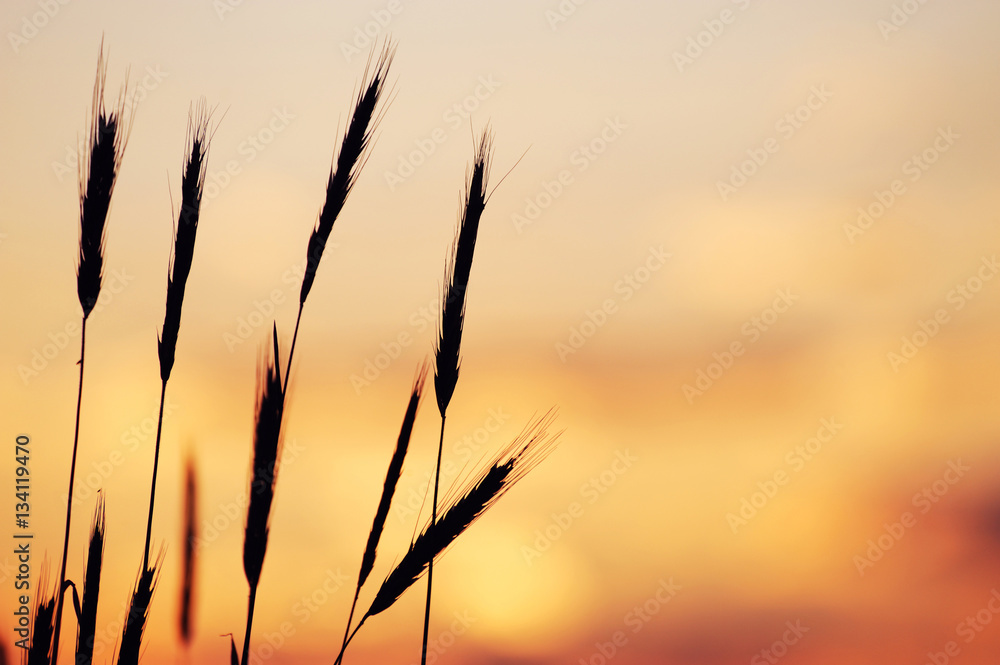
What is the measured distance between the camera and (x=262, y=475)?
1275 millimetres

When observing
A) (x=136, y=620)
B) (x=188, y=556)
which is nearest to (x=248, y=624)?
(x=136, y=620)

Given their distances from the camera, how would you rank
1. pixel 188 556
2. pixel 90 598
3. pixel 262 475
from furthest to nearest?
pixel 188 556 < pixel 90 598 < pixel 262 475

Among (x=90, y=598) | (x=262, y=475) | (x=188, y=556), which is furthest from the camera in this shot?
(x=188, y=556)

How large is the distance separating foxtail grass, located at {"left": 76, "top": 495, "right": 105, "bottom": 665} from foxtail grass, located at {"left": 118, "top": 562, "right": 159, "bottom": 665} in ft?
0.35

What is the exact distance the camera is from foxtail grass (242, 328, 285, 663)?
1.27 meters

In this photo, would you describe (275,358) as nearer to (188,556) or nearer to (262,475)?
(262,475)

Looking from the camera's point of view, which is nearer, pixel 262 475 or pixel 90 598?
pixel 262 475

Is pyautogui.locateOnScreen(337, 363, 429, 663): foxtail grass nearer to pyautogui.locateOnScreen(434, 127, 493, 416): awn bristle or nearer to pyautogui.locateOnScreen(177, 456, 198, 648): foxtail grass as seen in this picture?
pyautogui.locateOnScreen(434, 127, 493, 416): awn bristle

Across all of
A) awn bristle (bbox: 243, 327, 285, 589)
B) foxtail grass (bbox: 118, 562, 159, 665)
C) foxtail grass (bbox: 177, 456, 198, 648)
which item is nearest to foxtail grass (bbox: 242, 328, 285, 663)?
awn bristle (bbox: 243, 327, 285, 589)

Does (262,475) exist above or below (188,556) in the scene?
below

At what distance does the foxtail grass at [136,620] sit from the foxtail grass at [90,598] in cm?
11

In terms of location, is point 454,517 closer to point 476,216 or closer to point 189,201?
point 476,216

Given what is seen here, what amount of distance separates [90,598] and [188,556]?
26.1 inches

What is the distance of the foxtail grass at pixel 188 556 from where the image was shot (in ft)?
7.28
